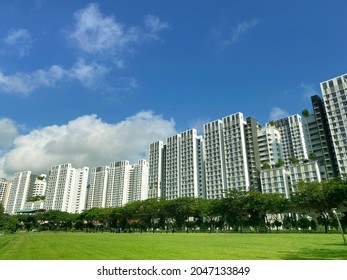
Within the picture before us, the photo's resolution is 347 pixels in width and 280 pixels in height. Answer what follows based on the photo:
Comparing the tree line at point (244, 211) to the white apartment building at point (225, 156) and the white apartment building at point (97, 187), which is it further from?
the white apartment building at point (97, 187)

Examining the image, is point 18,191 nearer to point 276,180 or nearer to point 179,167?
point 179,167

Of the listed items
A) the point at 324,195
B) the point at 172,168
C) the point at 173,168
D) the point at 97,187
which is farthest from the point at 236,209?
the point at 97,187

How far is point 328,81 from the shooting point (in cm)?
9812

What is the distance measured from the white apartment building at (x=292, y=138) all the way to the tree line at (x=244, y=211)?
215 feet

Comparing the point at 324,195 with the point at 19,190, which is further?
the point at 19,190

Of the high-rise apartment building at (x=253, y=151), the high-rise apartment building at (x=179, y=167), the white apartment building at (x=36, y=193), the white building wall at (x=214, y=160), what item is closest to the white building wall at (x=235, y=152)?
the high-rise apartment building at (x=253, y=151)

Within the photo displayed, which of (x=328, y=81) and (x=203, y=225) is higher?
(x=328, y=81)

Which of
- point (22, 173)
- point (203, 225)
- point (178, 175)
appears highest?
point (22, 173)

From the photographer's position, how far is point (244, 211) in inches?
2379

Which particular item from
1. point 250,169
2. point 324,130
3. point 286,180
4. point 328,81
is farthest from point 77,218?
point 328,81

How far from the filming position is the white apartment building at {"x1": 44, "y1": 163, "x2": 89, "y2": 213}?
170 m

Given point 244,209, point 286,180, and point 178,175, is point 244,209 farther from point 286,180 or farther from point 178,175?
point 178,175

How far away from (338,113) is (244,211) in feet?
179
